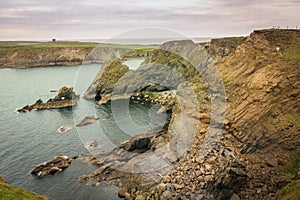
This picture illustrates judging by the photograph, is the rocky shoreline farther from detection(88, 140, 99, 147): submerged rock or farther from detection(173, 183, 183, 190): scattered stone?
detection(88, 140, 99, 147): submerged rock

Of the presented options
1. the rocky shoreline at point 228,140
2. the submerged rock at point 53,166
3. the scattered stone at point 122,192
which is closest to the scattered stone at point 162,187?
the rocky shoreline at point 228,140

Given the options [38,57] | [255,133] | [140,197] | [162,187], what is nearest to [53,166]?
[140,197]

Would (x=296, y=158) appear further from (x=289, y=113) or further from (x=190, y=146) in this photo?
(x=190, y=146)

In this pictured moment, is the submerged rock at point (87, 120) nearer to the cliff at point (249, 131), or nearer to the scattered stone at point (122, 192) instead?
the cliff at point (249, 131)

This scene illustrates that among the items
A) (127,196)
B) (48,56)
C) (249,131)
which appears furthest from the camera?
(48,56)

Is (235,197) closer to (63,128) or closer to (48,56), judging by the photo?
(63,128)
